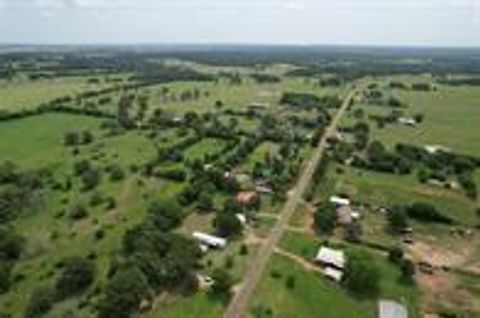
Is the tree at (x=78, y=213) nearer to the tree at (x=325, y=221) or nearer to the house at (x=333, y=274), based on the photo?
the tree at (x=325, y=221)

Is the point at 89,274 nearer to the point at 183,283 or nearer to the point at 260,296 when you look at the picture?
the point at 183,283

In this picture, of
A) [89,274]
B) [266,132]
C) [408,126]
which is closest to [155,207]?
[89,274]

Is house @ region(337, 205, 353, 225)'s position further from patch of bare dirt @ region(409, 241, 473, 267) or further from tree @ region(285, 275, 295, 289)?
tree @ region(285, 275, 295, 289)

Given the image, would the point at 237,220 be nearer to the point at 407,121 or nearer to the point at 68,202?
the point at 68,202

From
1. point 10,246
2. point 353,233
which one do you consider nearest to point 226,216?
point 353,233

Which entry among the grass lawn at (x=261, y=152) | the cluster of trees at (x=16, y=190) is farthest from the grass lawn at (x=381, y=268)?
the cluster of trees at (x=16, y=190)

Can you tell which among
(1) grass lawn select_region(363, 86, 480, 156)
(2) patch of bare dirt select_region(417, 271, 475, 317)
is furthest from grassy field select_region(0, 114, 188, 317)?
(1) grass lawn select_region(363, 86, 480, 156)
